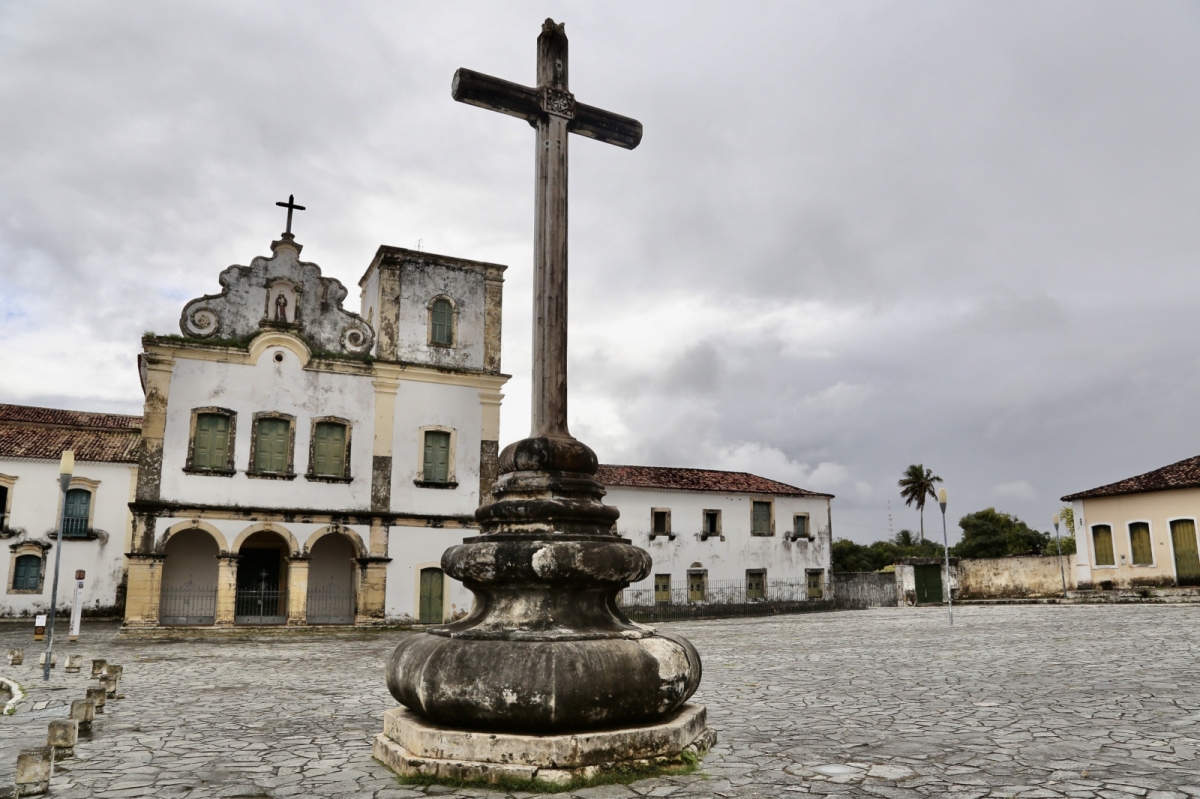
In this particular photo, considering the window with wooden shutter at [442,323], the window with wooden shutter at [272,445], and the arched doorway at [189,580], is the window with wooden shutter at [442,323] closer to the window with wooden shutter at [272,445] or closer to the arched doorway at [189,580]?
the window with wooden shutter at [272,445]

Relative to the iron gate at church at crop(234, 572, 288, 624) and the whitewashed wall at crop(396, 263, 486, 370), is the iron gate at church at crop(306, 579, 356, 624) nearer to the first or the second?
the iron gate at church at crop(234, 572, 288, 624)

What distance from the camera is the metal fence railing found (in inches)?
1160

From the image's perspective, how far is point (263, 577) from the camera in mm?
22219

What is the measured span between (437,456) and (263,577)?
5.56 meters

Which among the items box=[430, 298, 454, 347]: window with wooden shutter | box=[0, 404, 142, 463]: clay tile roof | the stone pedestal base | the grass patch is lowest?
the grass patch

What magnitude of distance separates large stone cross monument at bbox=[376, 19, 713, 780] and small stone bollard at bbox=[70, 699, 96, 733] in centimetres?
271

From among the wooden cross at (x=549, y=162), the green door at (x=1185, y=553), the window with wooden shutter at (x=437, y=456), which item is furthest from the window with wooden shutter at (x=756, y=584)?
the wooden cross at (x=549, y=162)

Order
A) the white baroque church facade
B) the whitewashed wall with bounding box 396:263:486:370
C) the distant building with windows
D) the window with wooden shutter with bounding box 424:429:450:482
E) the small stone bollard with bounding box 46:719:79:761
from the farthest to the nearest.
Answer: the distant building with windows, the whitewashed wall with bounding box 396:263:486:370, the window with wooden shutter with bounding box 424:429:450:482, the white baroque church facade, the small stone bollard with bounding box 46:719:79:761

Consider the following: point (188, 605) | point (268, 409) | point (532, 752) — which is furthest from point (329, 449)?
point (532, 752)

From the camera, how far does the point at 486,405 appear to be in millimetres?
22875

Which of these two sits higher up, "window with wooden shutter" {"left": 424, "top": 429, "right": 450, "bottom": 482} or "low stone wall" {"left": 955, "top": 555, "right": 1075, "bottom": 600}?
"window with wooden shutter" {"left": 424, "top": 429, "right": 450, "bottom": 482}

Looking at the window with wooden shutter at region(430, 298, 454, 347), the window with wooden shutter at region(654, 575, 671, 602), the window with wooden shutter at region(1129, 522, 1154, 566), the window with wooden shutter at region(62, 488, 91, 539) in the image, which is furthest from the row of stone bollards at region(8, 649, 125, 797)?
the window with wooden shutter at region(1129, 522, 1154, 566)

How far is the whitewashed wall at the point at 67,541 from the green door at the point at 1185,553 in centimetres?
3130

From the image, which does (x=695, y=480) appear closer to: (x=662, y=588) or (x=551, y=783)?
(x=662, y=588)
